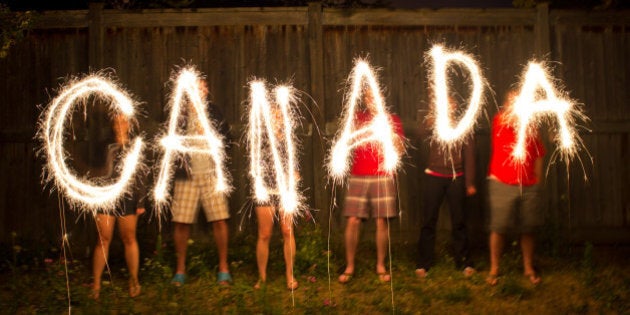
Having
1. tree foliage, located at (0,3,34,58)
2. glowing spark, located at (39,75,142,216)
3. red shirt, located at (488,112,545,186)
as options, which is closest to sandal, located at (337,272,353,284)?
red shirt, located at (488,112,545,186)

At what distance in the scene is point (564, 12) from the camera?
714cm

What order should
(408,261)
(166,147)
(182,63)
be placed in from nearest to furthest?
(166,147) → (408,261) → (182,63)

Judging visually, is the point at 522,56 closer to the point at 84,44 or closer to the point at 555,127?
the point at 555,127

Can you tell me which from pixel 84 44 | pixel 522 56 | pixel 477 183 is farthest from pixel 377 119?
pixel 84 44

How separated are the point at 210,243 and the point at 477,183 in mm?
3237

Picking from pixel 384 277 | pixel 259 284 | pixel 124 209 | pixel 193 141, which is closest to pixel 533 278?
pixel 384 277

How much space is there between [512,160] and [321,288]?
2220 millimetres

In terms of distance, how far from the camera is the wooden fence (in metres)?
6.83

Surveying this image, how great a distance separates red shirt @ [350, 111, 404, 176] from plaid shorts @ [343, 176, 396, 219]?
0.06m

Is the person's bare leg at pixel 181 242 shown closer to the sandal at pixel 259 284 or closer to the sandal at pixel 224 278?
the sandal at pixel 224 278

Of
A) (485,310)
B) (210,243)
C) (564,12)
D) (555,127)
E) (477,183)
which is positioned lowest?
(485,310)

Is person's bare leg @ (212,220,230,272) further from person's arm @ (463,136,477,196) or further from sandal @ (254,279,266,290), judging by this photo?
person's arm @ (463,136,477,196)

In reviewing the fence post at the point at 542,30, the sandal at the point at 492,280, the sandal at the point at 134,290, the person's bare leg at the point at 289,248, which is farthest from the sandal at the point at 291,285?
the fence post at the point at 542,30

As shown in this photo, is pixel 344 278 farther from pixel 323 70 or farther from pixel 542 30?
pixel 542 30
